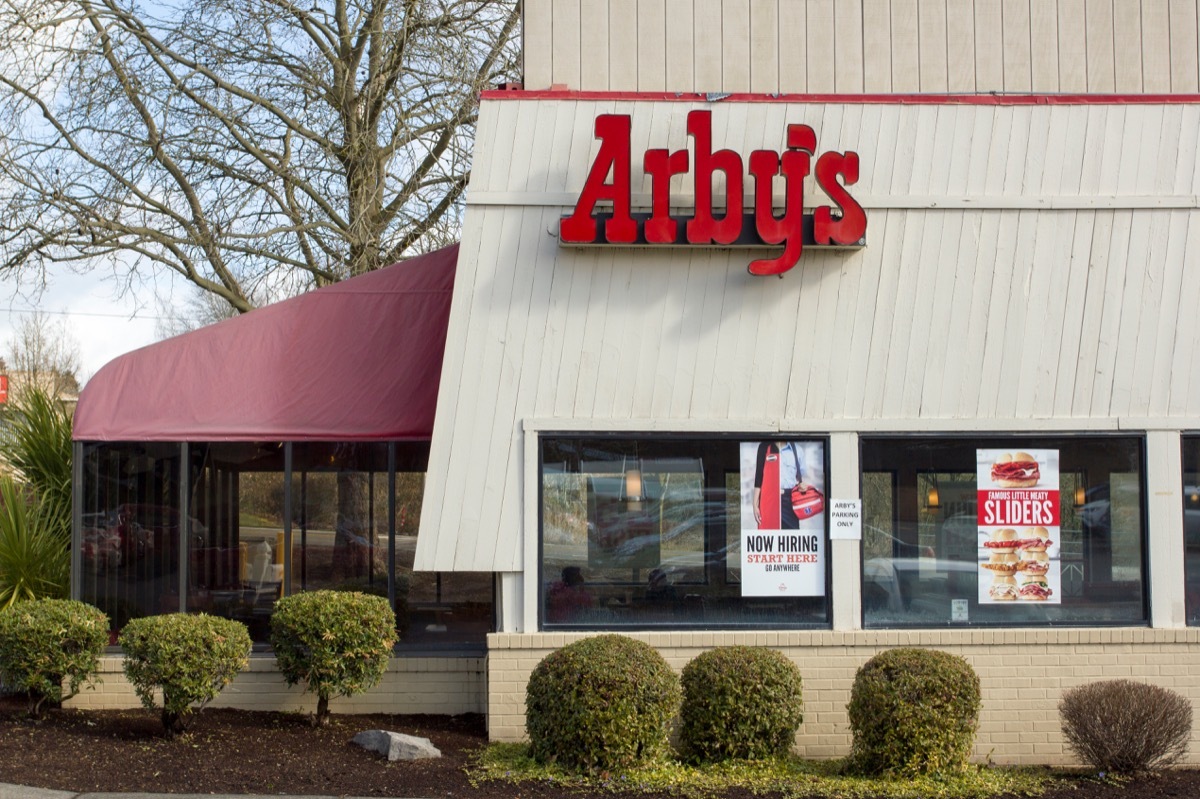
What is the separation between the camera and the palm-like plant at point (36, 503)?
11453 mm

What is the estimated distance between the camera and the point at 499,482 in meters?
9.50

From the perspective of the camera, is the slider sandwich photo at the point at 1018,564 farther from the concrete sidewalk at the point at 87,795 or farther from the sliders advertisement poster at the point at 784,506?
the concrete sidewalk at the point at 87,795

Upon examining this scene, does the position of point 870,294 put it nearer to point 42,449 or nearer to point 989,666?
point 989,666

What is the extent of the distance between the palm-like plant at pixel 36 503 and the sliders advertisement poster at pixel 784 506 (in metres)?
6.69

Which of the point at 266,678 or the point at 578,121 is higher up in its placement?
the point at 578,121

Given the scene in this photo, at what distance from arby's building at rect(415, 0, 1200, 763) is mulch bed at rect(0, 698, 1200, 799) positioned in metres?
0.98

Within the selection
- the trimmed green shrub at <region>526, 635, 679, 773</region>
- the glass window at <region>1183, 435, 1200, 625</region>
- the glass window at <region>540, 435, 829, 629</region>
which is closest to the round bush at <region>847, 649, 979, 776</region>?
the glass window at <region>540, 435, 829, 629</region>

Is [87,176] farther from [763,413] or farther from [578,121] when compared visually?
[763,413]

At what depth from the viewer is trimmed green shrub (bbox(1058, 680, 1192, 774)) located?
837 centimetres

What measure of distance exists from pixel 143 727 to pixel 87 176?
10020 mm

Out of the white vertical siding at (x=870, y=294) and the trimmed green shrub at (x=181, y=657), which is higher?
the white vertical siding at (x=870, y=294)

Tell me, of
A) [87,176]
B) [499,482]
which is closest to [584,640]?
[499,482]

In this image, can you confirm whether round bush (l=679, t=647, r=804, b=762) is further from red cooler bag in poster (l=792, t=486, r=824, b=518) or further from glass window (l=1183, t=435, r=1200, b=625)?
glass window (l=1183, t=435, r=1200, b=625)

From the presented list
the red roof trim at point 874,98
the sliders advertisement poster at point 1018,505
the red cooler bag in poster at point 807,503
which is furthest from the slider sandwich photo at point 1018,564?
the red roof trim at point 874,98
